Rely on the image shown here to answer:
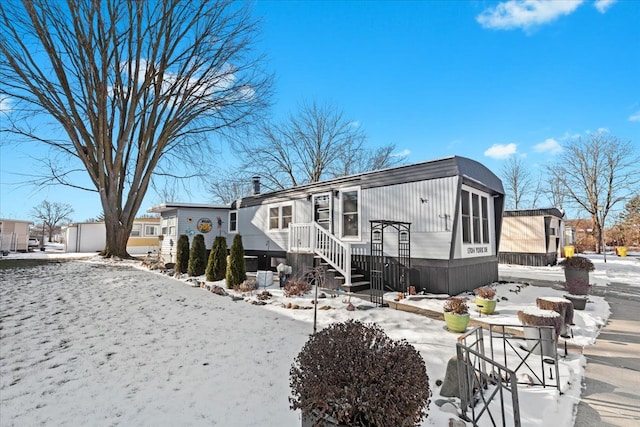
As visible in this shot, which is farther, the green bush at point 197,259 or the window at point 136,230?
the window at point 136,230

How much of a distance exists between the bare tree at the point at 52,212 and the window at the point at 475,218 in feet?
188

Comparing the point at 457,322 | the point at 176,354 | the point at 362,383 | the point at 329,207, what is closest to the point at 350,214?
the point at 329,207

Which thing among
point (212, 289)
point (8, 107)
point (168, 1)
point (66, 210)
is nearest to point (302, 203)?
point (212, 289)

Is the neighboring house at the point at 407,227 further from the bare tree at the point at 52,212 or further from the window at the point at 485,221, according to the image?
the bare tree at the point at 52,212

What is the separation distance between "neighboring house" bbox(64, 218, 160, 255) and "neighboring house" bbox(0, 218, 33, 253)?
2.69m

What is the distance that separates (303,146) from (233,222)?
9977 mm

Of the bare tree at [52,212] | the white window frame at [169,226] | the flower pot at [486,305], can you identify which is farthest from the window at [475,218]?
the bare tree at [52,212]

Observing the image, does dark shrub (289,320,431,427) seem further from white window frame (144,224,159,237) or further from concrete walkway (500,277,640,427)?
white window frame (144,224,159,237)

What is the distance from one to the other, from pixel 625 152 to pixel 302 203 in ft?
90.0

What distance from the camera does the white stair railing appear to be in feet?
24.6

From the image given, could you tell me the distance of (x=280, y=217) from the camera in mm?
11117

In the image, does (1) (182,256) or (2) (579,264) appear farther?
(1) (182,256)

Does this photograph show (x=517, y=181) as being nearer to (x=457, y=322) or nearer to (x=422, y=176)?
(x=422, y=176)

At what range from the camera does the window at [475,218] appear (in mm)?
7866
